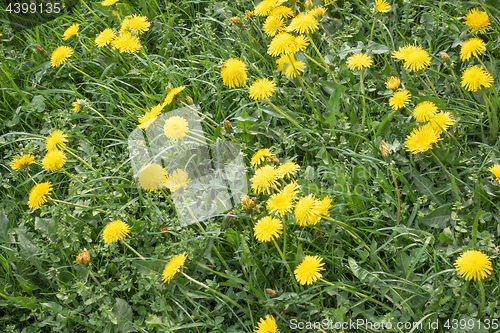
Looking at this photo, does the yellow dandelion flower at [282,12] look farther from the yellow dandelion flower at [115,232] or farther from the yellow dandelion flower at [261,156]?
the yellow dandelion flower at [115,232]

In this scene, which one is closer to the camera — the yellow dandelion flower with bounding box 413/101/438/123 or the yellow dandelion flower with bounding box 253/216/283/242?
the yellow dandelion flower with bounding box 253/216/283/242

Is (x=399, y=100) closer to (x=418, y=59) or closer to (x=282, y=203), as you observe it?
(x=418, y=59)

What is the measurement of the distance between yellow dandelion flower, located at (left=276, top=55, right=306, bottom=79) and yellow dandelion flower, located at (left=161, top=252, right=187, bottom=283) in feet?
3.16

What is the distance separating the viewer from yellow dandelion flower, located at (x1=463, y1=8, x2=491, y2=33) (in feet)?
6.41

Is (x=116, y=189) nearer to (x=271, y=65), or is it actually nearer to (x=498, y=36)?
(x=271, y=65)

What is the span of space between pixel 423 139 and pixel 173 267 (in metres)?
1.05

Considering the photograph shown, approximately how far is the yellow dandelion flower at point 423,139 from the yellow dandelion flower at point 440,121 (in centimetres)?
2

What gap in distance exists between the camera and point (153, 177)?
6.06 feet

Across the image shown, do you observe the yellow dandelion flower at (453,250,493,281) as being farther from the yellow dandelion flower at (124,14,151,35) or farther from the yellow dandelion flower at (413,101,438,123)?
Answer: the yellow dandelion flower at (124,14,151,35)

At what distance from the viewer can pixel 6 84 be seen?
105 inches

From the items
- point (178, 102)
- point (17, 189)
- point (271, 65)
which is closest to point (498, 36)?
point (271, 65)

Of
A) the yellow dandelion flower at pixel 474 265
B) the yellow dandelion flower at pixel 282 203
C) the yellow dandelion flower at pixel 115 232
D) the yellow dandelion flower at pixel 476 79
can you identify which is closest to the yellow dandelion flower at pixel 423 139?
the yellow dandelion flower at pixel 476 79

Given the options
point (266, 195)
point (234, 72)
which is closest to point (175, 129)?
point (234, 72)

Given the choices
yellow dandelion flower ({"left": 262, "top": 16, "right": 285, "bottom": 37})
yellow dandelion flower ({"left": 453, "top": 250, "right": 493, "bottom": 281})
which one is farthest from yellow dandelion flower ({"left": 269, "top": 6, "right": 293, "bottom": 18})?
yellow dandelion flower ({"left": 453, "top": 250, "right": 493, "bottom": 281})
